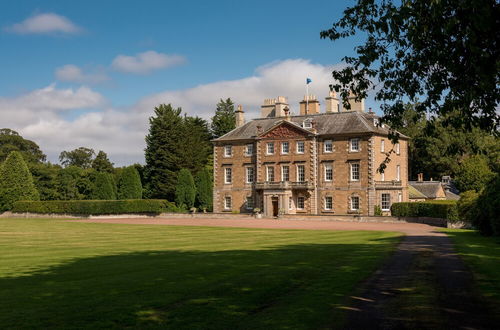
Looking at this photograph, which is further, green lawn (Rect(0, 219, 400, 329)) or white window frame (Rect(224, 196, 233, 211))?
white window frame (Rect(224, 196, 233, 211))

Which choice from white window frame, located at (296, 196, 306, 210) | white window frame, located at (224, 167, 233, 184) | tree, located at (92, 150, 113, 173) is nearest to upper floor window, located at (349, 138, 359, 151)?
white window frame, located at (296, 196, 306, 210)

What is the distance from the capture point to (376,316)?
10.8 meters

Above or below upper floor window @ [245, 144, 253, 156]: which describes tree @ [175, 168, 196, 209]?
below

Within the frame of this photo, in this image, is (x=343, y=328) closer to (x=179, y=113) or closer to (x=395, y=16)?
(x=395, y=16)

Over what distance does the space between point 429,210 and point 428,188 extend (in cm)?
2884

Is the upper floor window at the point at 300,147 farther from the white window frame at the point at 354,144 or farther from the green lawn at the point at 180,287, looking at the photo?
the green lawn at the point at 180,287

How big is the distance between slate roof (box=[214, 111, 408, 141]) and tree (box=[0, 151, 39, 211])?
26.1 m

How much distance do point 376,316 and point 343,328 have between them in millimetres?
1159

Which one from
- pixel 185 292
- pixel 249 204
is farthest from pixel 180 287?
pixel 249 204

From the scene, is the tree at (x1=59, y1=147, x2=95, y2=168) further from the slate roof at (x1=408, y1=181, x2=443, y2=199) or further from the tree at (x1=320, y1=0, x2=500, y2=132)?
the tree at (x1=320, y1=0, x2=500, y2=132)

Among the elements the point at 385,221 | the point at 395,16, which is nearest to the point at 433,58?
the point at 395,16

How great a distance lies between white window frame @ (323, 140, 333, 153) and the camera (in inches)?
2682

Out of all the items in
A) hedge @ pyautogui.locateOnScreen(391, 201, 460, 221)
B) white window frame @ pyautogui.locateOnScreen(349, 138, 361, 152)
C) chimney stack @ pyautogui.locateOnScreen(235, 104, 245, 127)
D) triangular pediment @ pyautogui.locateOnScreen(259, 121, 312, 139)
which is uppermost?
chimney stack @ pyautogui.locateOnScreen(235, 104, 245, 127)

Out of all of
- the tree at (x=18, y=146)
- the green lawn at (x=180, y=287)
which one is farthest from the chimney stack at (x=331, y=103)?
the tree at (x=18, y=146)
